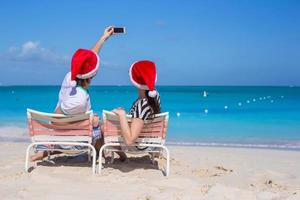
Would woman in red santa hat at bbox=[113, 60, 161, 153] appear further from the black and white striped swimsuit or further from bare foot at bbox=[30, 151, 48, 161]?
bare foot at bbox=[30, 151, 48, 161]

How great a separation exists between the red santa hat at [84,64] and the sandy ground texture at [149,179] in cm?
110

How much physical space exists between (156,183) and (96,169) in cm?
90

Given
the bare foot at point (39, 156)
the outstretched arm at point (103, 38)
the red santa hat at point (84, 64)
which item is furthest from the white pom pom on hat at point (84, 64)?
the bare foot at point (39, 156)

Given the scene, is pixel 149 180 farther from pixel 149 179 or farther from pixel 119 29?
pixel 119 29

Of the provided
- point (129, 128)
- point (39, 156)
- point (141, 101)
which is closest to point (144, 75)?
point (141, 101)

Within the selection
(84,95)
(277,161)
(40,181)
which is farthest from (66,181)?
(277,161)

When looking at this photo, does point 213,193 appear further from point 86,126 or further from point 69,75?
point 69,75

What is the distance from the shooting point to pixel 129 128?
536 centimetres

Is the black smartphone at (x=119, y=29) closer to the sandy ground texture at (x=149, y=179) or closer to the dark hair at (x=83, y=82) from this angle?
the dark hair at (x=83, y=82)

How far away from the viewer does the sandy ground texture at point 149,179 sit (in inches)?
183

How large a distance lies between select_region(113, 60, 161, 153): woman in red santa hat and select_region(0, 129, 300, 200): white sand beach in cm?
52

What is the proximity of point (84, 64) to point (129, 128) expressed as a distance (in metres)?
0.88

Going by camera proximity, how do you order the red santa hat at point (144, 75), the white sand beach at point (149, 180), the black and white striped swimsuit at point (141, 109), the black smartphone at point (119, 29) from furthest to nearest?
1. the black smartphone at point (119, 29)
2. the black and white striped swimsuit at point (141, 109)
3. the red santa hat at point (144, 75)
4. the white sand beach at point (149, 180)

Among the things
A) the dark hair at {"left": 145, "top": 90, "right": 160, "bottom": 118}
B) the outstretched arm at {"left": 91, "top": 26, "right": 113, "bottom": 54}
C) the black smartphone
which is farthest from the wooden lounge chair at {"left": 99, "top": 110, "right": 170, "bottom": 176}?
the black smartphone
